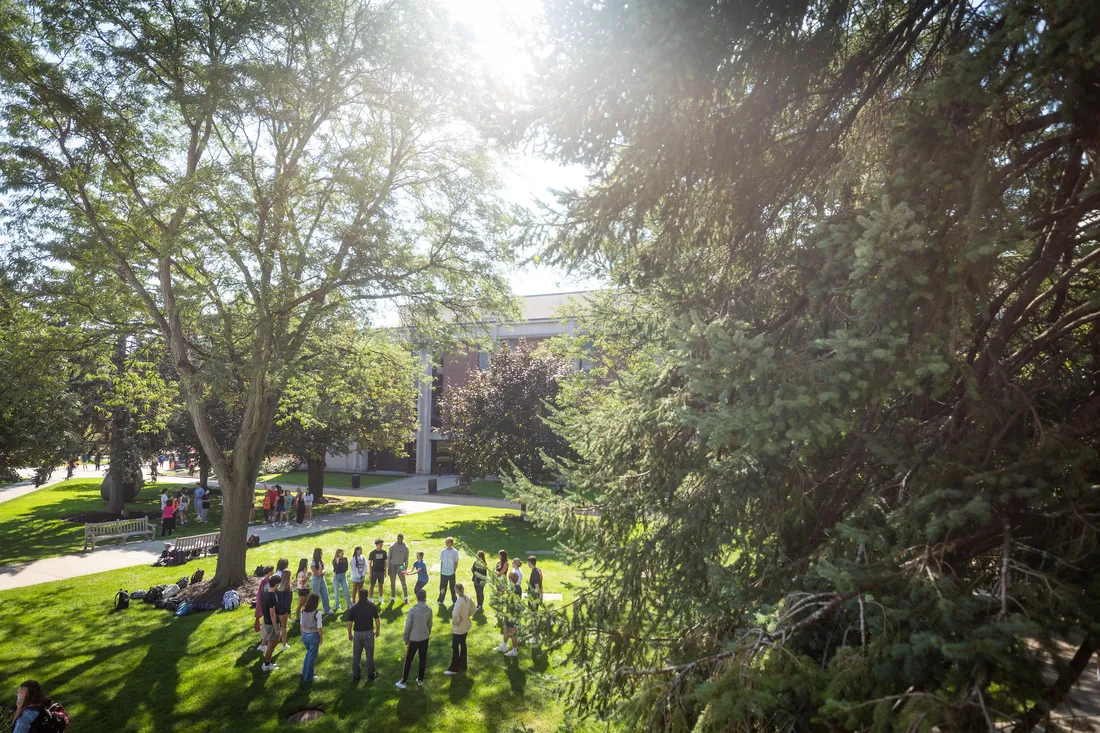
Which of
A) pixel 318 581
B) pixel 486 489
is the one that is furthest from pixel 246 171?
pixel 486 489

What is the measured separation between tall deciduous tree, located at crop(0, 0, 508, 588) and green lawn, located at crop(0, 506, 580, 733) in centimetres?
281

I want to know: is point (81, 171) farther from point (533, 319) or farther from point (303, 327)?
point (533, 319)

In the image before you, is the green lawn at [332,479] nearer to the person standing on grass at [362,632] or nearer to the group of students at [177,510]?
the group of students at [177,510]

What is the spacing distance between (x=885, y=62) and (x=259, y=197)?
36.2ft

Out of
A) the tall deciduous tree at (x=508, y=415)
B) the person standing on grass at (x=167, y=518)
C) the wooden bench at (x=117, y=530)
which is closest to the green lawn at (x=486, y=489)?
the tall deciduous tree at (x=508, y=415)

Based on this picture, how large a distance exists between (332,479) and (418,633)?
128ft

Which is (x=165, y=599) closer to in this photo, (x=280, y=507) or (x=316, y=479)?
(x=280, y=507)

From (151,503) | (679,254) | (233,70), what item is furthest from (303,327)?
(151,503)

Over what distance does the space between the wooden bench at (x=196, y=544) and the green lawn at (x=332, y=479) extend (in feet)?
70.8

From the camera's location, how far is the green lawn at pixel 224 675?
8523 mm

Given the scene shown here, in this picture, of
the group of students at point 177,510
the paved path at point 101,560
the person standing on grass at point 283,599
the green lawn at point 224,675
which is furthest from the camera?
the group of students at point 177,510

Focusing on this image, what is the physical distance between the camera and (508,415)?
26.7 m

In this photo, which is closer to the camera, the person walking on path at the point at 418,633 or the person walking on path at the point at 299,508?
the person walking on path at the point at 418,633

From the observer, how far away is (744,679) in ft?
11.5
